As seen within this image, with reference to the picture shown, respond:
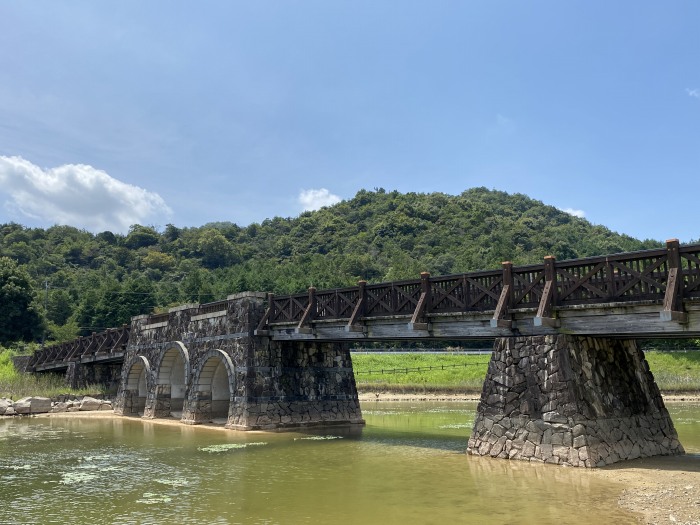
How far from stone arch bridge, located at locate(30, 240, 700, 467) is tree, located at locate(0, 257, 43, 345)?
48.3 m

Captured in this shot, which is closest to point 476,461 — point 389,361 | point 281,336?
point 281,336

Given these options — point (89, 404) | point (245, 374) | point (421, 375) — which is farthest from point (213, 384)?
point (421, 375)

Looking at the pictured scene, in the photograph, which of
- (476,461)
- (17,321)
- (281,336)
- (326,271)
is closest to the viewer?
(476,461)

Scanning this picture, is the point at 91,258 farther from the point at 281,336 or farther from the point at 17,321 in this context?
the point at 281,336

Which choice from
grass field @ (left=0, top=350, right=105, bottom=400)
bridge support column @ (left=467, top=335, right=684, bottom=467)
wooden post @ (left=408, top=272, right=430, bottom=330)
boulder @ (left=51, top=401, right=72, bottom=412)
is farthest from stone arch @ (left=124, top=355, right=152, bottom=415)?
bridge support column @ (left=467, top=335, right=684, bottom=467)

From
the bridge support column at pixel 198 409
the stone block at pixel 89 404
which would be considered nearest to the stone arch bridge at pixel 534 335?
the bridge support column at pixel 198 409

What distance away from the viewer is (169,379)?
28.8 meters

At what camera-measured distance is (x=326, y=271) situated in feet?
316

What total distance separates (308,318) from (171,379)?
477 inches

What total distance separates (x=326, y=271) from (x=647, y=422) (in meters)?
82.8

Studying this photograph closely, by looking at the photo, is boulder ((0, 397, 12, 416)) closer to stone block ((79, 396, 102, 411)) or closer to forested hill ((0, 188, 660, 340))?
stone block ((79, 396, 102, 411))

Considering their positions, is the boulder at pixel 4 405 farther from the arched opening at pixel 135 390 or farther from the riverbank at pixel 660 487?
the riverbank at pixel 660 487

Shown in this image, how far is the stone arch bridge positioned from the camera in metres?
12.6

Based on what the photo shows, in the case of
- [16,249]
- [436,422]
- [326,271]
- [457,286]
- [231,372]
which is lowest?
[436,422]
